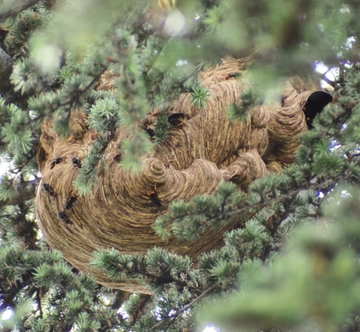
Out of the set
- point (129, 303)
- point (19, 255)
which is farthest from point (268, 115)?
point (19, 255)

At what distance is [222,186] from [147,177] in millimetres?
591

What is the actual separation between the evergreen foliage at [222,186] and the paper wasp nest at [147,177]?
119mm

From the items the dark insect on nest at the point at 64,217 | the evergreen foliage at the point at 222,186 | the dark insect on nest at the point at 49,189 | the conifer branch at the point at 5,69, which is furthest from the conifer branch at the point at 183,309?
the conifer branch at the point at 5,69

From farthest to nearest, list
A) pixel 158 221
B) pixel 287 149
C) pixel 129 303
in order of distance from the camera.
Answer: pixel 287 149
pixel 129 303
pixel 158 221

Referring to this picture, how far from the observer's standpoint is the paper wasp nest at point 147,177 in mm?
2852

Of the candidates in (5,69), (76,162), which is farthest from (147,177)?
(5,69)

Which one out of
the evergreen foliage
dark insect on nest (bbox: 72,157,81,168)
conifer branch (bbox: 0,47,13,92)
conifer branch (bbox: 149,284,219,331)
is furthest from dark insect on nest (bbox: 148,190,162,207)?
conifer branch (bbox: 0,47,13,92)

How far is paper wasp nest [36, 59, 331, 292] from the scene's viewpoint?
285 cm

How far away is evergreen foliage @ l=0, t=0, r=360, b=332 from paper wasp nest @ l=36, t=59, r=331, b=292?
0.39 ft

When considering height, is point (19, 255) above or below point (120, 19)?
below

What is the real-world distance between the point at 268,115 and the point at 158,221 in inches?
60.4

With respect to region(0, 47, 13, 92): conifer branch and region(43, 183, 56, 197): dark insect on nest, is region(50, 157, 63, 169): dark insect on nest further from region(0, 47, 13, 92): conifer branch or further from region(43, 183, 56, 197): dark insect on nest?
region(0, 47, 13, 92): conifer branch

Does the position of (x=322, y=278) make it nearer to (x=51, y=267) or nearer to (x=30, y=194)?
(x=51, y=267)

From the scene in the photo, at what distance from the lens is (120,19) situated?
1.87 m
